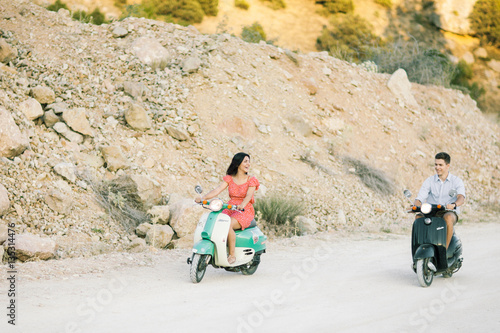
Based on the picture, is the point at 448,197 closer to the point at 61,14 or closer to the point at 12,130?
the point at 12,130

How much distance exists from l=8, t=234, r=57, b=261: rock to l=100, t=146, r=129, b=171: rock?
11.7 ft

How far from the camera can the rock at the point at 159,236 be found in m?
9.33

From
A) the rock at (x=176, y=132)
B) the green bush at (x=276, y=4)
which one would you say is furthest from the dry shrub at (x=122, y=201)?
the green bush at (x=276, y=4)

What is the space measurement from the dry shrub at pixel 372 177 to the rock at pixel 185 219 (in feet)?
23.7

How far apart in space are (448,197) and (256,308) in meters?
3.24

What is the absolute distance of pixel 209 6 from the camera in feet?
108

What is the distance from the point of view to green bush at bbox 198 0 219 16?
1291 inches

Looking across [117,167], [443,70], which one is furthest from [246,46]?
[443,70]

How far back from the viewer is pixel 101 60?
15.0 m

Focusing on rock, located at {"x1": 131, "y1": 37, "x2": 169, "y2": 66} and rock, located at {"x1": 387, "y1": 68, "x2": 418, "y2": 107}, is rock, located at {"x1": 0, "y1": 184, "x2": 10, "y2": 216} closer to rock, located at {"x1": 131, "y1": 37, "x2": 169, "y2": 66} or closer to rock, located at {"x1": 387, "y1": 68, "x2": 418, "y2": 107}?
rock, located at {"x1": 131, "y1": 37, "x2": 169, "y2": 66}

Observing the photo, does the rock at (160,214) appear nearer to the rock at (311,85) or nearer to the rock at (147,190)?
the rock at (147,190)

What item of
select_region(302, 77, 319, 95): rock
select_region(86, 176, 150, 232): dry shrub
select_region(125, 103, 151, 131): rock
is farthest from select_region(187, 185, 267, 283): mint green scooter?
select_region(302, 77, 319, 95): rock

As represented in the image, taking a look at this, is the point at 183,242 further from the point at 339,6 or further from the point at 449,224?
the point at 339,6

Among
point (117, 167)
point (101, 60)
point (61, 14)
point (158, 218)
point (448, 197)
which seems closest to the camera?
point (448, 197)
